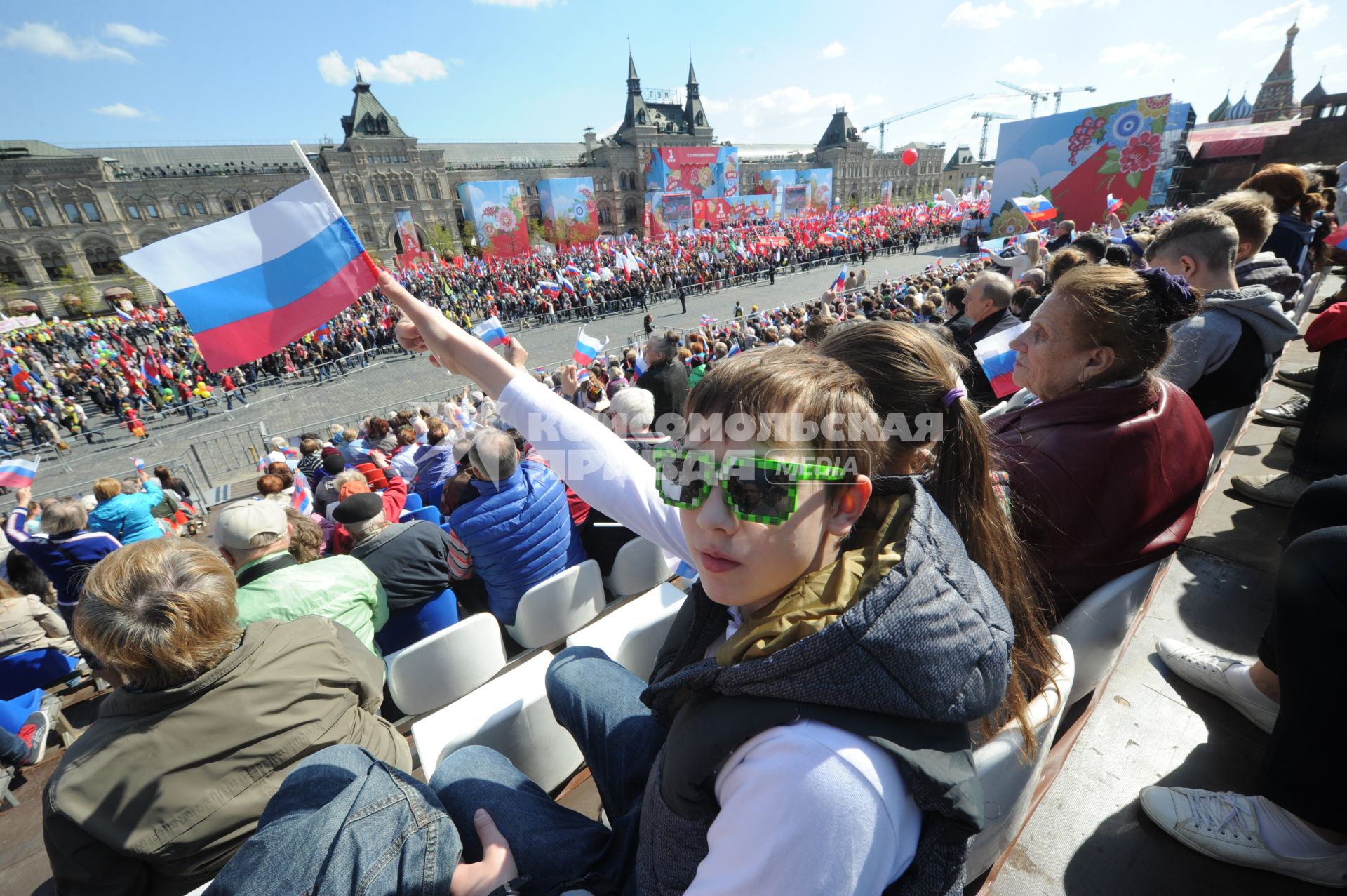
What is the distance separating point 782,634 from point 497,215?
143 ft

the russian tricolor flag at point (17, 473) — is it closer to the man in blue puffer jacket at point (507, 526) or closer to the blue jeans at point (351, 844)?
the man in blue puffer jacket at point (507, 526)

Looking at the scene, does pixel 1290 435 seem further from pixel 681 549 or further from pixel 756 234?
pixel 756 234

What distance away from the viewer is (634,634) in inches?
82.0

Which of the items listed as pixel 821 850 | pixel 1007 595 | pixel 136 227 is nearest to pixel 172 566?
pixel 821 850

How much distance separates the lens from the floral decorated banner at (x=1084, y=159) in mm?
24094

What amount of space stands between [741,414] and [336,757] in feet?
4.45

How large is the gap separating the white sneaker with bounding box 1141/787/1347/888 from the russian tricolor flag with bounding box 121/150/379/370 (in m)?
3.30

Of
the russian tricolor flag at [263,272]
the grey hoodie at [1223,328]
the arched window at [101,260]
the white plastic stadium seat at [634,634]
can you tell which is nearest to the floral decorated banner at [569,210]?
the arched window at [101,260]

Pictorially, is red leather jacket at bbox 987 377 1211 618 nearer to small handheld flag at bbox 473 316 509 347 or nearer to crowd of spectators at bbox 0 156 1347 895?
crowd of spectators at bbox 0 156 1347 895

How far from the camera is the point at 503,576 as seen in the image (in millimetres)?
2918

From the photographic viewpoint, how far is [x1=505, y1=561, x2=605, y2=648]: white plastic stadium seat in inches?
107

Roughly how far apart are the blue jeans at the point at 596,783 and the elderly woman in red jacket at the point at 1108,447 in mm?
1223

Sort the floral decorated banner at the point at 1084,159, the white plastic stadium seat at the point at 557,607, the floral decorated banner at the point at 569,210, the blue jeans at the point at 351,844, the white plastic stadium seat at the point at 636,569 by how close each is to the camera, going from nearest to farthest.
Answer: the blue jeans at the point at 351,844
the white plastic stadium seat at the point at 557,607
the white plastic stadium seat at the point at 636,569
the floral decorated banner at the point at 1084,159
the floral decorated banner at the point at 569,210

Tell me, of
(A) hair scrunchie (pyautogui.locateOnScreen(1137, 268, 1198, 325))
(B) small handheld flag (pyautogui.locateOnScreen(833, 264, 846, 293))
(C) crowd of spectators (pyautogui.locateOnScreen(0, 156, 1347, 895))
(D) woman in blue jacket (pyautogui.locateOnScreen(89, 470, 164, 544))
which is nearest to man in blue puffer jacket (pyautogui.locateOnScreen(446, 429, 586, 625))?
(C) crowd of spectators (pyautogui.locateOnScreen(0, 156, 1347, 895))
